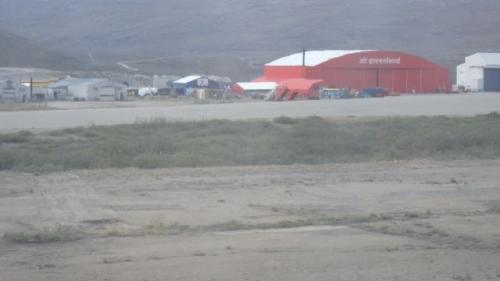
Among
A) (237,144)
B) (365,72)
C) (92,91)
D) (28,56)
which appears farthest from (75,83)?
(237,144)

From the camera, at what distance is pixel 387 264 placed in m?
12.4

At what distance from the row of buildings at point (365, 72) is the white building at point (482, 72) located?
0.09ft

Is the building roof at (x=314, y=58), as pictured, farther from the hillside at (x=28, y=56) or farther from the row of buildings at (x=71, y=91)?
the hillside at (x=28, y=56)

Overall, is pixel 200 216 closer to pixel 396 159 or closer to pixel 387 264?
pixel 387 264

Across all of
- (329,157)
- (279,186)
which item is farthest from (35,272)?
(329,157)

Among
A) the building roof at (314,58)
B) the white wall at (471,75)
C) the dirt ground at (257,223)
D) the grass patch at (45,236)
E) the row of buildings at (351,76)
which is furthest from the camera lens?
the white wall at (471,75)

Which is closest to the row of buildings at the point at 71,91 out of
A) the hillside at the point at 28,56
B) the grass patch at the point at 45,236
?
the hillside at the point at 28,56

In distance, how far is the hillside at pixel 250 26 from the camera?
129 meters

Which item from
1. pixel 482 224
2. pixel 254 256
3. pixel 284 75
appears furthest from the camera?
pixel 284 75

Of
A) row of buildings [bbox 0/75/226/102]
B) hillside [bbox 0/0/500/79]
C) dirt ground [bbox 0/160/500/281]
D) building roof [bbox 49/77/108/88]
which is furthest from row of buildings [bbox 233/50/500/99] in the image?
dirt ground [bbox 0/160/500/281]

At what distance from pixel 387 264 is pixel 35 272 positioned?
4116 millimetres

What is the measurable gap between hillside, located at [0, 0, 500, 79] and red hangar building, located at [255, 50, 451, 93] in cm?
2738

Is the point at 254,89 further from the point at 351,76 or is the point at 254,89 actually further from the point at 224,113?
the point at 224,113

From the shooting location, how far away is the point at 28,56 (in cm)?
11150
